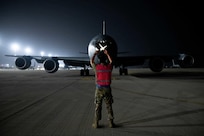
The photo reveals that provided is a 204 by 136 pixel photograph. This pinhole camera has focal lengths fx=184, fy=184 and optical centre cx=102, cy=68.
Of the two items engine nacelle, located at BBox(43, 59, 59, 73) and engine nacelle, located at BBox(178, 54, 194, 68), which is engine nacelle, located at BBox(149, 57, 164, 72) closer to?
engine nacelle, located at BBox(178, 54, 194, 68)

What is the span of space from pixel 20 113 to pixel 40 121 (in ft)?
3.55

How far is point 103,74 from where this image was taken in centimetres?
431

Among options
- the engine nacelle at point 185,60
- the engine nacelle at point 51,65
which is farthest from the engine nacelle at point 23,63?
the engine nacelle at point 185,60

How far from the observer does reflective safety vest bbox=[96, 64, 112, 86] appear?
4.26 meters

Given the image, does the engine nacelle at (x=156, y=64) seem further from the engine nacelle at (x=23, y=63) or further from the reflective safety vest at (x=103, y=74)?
the reflective safety vest at (x=103, y=74)

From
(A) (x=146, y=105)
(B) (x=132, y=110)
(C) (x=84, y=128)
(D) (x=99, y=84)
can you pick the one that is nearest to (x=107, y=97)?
(D) (x=99, y=84)

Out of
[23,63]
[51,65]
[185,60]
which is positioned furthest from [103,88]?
[185,60]

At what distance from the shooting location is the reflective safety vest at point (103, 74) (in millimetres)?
4258

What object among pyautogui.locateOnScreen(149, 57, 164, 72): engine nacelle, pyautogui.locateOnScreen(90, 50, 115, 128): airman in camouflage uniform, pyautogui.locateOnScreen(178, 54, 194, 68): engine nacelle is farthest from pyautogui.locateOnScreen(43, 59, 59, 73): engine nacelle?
pyautogui.locateOnScreen(90, 50, 115, 128): airman in camouflage uniform

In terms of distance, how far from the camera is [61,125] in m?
4.26

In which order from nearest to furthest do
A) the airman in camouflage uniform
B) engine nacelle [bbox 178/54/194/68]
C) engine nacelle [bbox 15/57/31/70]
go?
1. the airman in camouflage uniform
2. engine nacelle [bbox 15/57/31/70]
3. engine nacelle [bbox 178/54/194/68]

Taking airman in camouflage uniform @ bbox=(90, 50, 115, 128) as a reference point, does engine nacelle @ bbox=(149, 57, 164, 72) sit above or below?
above

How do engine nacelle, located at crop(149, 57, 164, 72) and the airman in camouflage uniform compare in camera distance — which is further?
engine nacelle, located at crop(149, 57, 164, 72)

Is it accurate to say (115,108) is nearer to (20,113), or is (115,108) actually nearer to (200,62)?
(20,113)
